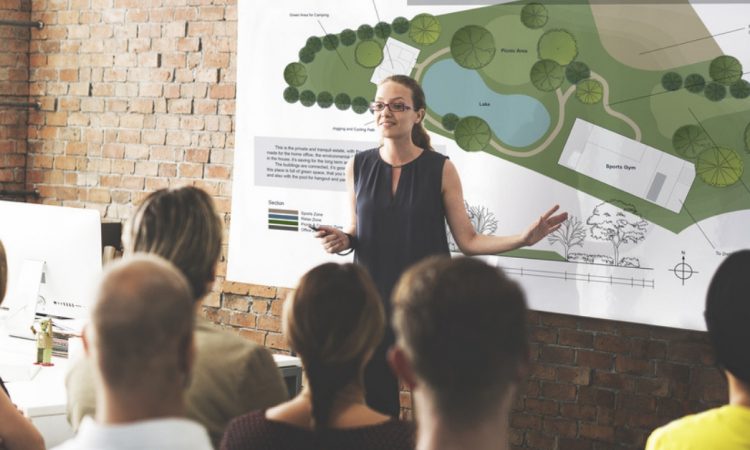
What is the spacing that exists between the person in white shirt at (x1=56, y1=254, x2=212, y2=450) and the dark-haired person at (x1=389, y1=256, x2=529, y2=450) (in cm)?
32

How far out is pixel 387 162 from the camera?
12.8 feet

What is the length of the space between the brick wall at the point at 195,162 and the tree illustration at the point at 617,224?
351 mm

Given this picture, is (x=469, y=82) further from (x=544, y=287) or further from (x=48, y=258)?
(x=48, y=258)

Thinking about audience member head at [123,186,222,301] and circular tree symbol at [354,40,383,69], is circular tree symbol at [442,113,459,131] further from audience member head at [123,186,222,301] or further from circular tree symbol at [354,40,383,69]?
audience member head at [123,186,222,301]

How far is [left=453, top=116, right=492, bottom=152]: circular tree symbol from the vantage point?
14.2 ft

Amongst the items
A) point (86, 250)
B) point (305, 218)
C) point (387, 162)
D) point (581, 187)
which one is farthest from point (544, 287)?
point (86, 250)

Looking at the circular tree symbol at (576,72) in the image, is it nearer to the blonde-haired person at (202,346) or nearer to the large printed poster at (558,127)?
the large printed poster at (558,127)

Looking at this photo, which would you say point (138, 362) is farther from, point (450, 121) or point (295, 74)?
point (295, 74)

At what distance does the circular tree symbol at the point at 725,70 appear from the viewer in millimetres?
3764

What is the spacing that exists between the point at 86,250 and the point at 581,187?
6.36 ft

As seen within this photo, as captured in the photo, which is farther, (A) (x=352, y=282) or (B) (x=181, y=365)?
(A) (x=352, y=282)

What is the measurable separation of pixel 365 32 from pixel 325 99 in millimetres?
377

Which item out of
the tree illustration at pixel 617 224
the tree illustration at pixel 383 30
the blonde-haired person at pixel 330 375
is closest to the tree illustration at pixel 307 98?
the tree illustration at pixel 383 30

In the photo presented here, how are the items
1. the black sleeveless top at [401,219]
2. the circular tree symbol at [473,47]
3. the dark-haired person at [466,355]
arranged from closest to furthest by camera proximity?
1. the dark-haired person at [466,355]
2. the black sleeveless top at [401,219]
3. the circular tree symbol at [473,47]
